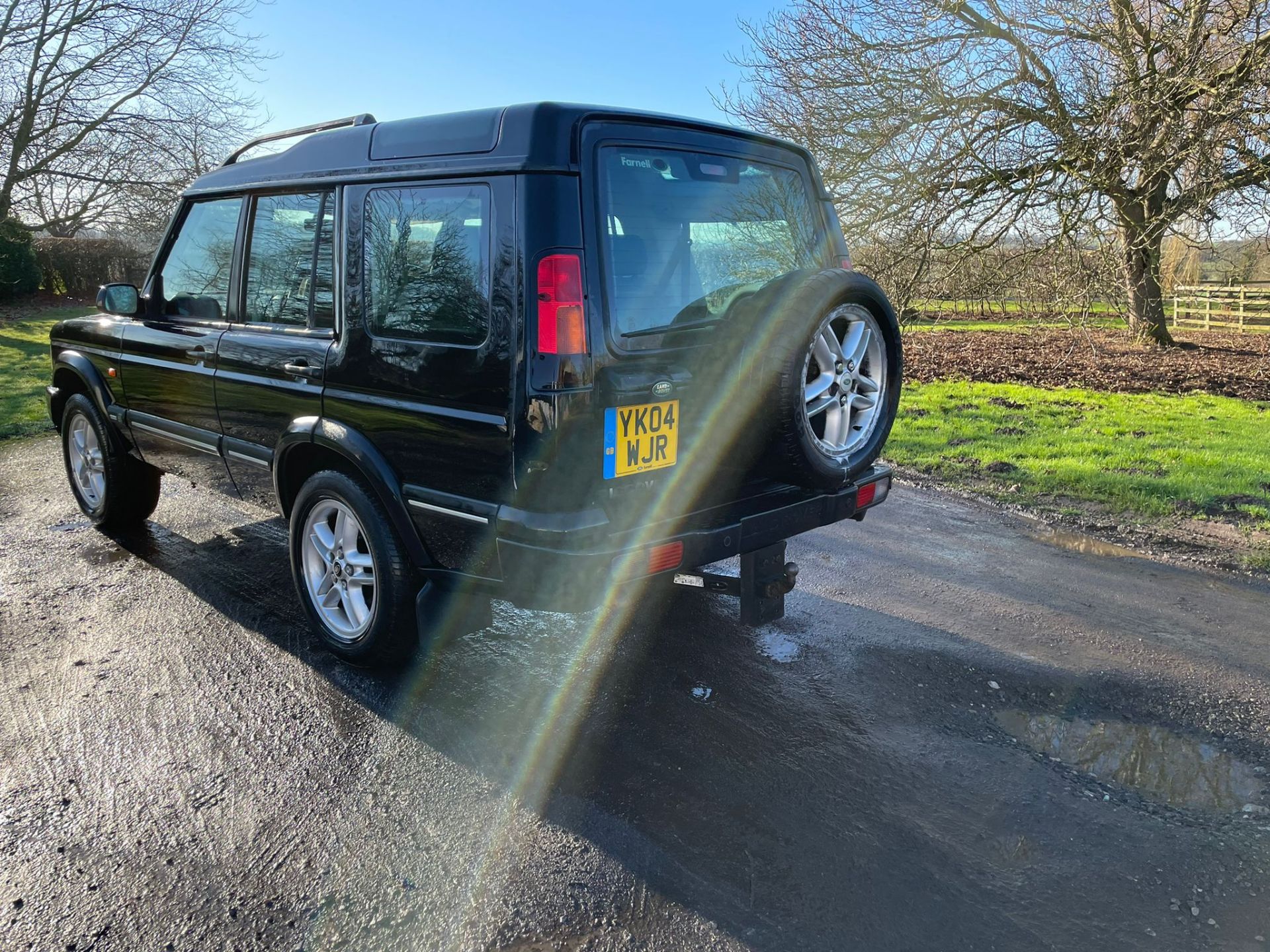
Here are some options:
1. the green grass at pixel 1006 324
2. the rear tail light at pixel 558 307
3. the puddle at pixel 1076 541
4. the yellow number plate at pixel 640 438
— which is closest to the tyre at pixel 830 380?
the yellow number plate at pixel 640 438

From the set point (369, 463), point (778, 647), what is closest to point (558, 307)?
point (369, 463)

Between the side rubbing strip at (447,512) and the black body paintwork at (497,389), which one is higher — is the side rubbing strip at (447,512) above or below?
below

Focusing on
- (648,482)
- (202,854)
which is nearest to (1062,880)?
(648,482)

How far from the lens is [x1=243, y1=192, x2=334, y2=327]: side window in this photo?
3395 mm

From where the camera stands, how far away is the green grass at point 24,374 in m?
8.56

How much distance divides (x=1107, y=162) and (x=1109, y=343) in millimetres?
6923

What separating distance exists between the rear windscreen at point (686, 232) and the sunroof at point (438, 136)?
39 centimetres

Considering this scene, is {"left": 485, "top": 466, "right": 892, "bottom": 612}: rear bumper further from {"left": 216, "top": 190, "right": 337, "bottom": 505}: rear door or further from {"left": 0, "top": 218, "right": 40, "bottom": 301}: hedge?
{"left": 0, "top": 218, "right": 40, "bottom": 301}: hedge

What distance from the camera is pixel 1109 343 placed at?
15891mm

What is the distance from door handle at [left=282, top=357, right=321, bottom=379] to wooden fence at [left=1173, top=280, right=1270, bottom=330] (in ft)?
68.1

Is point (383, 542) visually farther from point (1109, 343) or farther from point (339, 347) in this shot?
point (1109, 343)

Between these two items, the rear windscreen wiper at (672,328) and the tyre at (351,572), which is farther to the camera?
the tyre at (351,572)

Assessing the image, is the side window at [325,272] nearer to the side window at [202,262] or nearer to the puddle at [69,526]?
the side window at [202,262]

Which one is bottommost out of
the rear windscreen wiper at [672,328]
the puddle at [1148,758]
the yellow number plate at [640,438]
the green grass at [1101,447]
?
the puddle at [1148,758]
